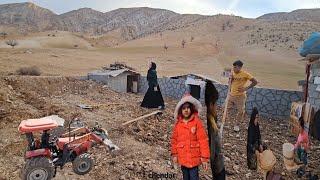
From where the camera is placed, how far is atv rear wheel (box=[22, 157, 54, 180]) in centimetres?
522

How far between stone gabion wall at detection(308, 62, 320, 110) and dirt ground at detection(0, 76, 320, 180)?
3.20ft

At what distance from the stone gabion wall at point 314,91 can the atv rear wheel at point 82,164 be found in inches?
232

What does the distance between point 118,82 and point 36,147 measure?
1176 centimetres

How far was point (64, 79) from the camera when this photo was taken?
664 inches

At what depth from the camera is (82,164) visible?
579 centimetres

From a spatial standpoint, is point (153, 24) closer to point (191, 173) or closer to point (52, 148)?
point (52, 148)

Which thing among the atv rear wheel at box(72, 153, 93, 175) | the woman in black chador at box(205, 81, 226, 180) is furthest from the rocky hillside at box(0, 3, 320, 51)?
the woman in black chador at box(205, 81, 226, 180)

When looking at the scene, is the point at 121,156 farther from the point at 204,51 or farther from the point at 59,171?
the point at 204,51

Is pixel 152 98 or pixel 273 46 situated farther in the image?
pixel 273 46

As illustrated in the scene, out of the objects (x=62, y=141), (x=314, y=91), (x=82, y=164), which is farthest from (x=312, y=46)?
(x=62, y=141)

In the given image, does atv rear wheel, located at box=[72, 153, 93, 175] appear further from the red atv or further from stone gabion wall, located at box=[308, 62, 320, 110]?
stone gabion wall, located at box=[308, 62, 320, 110]

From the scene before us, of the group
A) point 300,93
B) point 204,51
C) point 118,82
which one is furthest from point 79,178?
point 204,51

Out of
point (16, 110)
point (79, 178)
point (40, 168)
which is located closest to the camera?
point (40, 168)

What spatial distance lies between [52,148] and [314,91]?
6584mm
